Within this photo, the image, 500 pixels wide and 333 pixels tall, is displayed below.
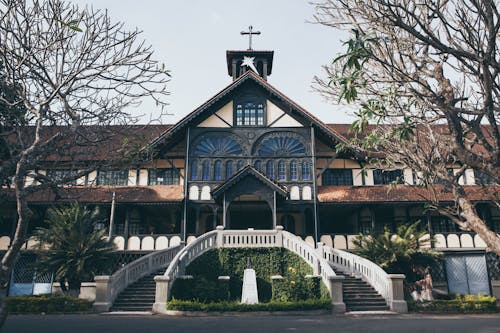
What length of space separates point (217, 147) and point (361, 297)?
12.4 meters

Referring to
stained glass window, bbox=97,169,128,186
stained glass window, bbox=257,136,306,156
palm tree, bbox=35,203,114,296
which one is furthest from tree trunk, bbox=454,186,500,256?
stained glass window, bbox=97,169,128,186

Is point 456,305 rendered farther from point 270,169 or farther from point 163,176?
point 163,176

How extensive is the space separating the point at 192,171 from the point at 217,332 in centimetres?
1459

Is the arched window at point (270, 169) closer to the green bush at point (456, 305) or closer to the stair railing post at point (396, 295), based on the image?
the stair railing post at point (396, 295)

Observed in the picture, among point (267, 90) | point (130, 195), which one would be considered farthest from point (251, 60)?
point (130, 195)

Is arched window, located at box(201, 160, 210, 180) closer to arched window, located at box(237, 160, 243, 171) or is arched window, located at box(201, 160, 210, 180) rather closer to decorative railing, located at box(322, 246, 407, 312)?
arched window, located at box(237, 160, 243, 171)

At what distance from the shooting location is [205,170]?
80.2 feet

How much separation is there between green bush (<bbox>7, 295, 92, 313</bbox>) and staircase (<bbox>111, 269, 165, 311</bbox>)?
1.18 m

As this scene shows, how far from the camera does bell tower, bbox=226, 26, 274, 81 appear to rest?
97.6 ft

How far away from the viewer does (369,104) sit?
24.9ft

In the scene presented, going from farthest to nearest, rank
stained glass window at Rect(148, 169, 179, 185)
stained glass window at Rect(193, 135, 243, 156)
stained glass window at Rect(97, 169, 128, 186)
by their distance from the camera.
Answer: stained glass window at Rect(148, 169, 179, 185) < stained glass window at Rect(97, 169, 128, 186) < stained glass window at Rect(193, 135, 243, 156)

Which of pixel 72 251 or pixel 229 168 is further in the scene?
pixel 229 168

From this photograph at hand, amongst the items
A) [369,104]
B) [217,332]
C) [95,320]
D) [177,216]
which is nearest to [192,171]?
[177,216]

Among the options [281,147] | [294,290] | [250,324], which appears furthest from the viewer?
[281,147]
